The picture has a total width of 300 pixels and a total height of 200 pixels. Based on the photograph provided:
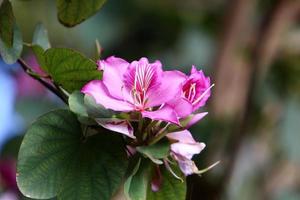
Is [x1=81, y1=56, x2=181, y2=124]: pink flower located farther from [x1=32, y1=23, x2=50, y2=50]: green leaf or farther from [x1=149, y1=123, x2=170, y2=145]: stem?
[x1=32, y1=23, x2=50, y2=50]: green leaf

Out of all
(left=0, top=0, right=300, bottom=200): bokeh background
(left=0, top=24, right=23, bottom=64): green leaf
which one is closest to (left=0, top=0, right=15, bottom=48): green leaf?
(left=0, top=24, right=23, bottom=64): green leaf

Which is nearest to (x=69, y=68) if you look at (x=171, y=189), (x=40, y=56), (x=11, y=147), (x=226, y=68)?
(x=40, y=56)

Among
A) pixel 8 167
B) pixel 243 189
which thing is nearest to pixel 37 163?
pixel 8 167

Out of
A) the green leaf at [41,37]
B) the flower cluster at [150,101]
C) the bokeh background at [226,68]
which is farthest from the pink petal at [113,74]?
the bokeh background at [226,68]

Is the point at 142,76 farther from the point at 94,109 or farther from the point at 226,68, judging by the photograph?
the point at 226,68

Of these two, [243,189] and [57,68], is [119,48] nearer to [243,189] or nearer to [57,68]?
[243,189]

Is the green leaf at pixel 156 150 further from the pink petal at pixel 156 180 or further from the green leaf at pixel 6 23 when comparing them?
the green leaf at pixel 6 23
